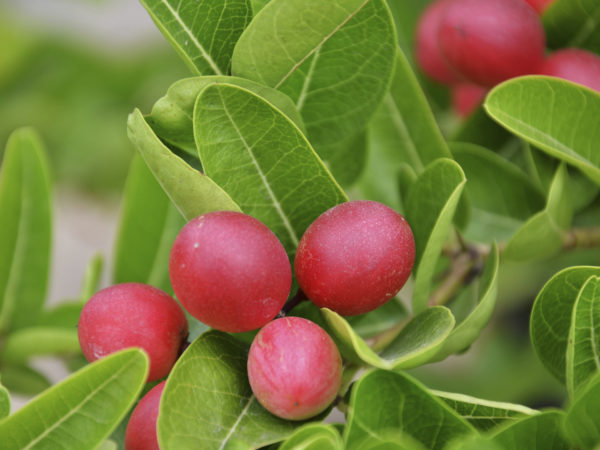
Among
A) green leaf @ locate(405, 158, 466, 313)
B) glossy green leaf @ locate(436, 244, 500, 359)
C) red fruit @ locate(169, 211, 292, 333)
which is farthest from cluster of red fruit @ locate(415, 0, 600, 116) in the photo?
red fruit @ locate(169, 211, 292, 333)

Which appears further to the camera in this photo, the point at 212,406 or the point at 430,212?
the point at 430,212

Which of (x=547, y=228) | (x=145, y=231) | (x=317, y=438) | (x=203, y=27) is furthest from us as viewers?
(x=145, y=231)

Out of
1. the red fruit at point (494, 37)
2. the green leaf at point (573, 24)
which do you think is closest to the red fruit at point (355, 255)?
the red fruit at point (494, 37)

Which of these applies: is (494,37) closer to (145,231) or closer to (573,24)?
(573,24)

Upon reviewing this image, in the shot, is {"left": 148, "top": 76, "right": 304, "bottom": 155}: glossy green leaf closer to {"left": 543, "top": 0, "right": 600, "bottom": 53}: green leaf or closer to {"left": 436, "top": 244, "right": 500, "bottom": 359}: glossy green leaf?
{"left": 436, "top": 244, "right": 500, "bottom": 359}: glossy green leaf

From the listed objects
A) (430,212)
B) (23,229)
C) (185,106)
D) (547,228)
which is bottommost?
(547,228)

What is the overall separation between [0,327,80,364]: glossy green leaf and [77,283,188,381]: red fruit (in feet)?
1.29

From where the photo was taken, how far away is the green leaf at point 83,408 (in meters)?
0.66

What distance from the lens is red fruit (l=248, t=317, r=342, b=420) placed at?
2.25 ft

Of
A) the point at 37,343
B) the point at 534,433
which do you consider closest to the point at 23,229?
the point at 37,343

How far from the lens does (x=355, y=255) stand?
0.72 metres

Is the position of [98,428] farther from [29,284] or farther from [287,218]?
[29,284]

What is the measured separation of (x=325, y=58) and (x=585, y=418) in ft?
1.57

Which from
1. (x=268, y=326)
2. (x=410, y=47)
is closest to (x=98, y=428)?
(x=268, y=326)
